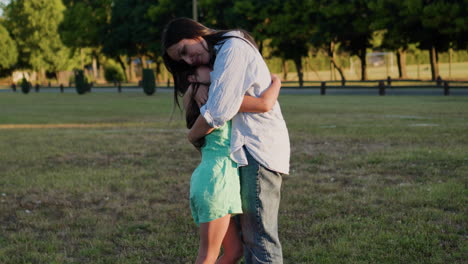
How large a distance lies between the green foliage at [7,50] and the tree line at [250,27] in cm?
13

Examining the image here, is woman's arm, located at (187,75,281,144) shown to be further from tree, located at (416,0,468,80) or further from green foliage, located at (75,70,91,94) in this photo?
green foliage, located at (75,70,91,94)

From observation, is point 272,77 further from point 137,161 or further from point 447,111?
point 447,111

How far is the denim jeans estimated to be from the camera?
254 cm

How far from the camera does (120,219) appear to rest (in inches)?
205

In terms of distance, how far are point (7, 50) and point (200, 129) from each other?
253 ft

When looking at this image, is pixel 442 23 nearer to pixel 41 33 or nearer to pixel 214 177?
pixel 214 177

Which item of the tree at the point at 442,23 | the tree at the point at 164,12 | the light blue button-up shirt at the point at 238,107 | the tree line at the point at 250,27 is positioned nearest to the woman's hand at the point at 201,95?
the light blue button-up shirt at the point at 238,107

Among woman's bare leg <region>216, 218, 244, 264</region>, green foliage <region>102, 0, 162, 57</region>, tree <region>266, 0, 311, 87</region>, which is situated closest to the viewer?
woman's bare leg <region>216, 218, 244, 264</region>

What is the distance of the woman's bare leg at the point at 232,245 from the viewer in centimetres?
278

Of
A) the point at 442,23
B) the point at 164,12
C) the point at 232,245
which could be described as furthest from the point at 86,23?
the point at 232,245

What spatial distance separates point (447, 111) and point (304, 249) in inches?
551

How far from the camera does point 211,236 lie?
255cm

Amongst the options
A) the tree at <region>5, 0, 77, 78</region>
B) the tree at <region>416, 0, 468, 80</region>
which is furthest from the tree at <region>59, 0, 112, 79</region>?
the tree at <region>416, 0, 468, 80</region>

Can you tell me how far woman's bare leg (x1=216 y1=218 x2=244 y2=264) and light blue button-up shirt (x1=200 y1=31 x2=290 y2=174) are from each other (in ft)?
1.43
